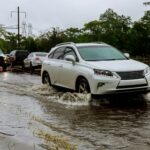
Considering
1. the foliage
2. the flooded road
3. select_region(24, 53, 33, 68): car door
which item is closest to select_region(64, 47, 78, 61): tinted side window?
the flooded road

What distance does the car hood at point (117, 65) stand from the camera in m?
13.3

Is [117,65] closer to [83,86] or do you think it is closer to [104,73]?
[104,73]

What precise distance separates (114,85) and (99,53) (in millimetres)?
1958

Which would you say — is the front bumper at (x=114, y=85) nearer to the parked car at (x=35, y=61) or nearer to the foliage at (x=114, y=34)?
the parked car at (x=35, y=61)

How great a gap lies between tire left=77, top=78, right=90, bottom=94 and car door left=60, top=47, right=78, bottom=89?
286 mm

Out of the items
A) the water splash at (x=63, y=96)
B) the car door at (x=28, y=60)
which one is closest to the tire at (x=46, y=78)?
the water splash at (x=63, y=96)

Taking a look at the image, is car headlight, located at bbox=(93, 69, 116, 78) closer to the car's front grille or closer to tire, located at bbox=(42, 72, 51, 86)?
the car's front grille

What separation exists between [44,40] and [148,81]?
44397mm

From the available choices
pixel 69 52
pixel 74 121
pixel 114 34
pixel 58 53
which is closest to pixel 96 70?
pixel 69 52

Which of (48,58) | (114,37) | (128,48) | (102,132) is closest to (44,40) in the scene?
(114,37)

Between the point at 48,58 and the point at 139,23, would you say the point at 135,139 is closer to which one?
the point at 48,58

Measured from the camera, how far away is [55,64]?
639 inches

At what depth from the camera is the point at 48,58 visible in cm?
1730

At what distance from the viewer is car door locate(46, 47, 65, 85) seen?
15.9 m
